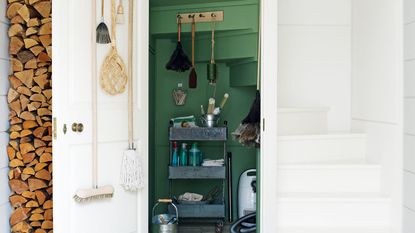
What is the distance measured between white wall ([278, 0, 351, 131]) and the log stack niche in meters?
1.81

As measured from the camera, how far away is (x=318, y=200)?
98.4 inches

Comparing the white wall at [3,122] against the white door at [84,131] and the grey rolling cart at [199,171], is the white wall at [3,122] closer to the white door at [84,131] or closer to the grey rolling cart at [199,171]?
the white door at [84,131]

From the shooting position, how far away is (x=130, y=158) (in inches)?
97.0

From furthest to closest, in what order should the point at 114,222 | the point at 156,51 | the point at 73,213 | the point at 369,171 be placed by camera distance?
1. the point at 156,51
2. the point at 369,171
3. the point at 114,222
4. the point at 73,213

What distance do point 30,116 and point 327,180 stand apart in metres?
2.07

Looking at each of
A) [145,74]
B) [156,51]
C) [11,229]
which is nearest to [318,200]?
[145,74]

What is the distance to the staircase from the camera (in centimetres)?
249

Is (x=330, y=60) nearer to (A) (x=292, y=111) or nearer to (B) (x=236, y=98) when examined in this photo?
(A) (x=292, y=111)

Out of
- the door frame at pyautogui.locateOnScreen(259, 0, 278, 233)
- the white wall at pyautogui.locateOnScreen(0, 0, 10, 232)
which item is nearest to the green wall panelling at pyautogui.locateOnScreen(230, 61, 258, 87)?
the door frame at pyautogui.locateOnScreen(259, 0, 278, 233)

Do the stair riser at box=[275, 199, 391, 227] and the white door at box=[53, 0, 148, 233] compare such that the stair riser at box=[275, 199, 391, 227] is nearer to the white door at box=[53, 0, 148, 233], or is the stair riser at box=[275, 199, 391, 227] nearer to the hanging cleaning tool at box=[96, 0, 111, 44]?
the white door at box=[53, 0, 148, 233]

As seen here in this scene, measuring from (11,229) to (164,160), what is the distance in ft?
7.03

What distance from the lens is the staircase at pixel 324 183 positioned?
249cm

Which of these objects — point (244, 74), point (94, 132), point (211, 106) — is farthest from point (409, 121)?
point (211, 106)

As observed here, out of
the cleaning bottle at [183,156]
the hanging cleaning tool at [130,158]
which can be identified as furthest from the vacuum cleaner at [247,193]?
the hanging cleaning tool at [130,158]
